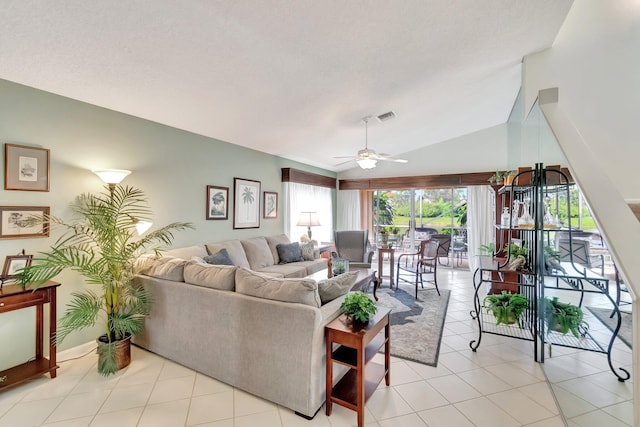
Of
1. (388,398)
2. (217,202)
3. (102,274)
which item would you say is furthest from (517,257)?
(102,274)

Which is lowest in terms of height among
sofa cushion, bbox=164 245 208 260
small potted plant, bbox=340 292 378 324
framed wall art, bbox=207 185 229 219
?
small potted plant, bbox=340 292 378 324

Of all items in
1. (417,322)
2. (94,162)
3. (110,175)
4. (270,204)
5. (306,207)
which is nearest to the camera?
(110,175)

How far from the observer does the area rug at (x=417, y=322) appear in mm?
2859

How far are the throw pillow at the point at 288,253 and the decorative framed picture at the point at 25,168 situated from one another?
3.18 metres

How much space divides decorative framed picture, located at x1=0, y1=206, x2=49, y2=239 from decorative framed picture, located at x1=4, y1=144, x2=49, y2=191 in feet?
0.59

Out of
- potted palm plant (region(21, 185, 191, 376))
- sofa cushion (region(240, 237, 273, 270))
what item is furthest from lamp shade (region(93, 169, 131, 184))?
sofa cushion (region(240, 237, 273, 270))

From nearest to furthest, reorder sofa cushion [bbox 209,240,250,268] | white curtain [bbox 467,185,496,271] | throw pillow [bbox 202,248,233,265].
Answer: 1. throw pillow [bbox 202,248,233,265]
2. sofa cushion [bbox 209,240,250,268]
3. white curtain [bbox 467,185,496,271]

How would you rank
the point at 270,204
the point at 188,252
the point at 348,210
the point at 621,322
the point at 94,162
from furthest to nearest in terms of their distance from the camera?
the point at 348,210
the point at 270,204
the point at 188,252
the point at 94,162
the point at 621,322

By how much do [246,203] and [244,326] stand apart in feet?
10.2

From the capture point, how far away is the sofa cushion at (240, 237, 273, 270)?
4.58 meters

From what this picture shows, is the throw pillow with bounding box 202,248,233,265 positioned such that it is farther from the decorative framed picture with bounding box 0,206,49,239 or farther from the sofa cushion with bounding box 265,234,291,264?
the decorative framed picture with bounding box 0,206,49,239

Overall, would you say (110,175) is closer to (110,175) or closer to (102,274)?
(110,175)

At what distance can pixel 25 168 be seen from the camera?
250cm

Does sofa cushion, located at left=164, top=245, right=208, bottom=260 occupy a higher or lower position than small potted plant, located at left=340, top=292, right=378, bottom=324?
higher
